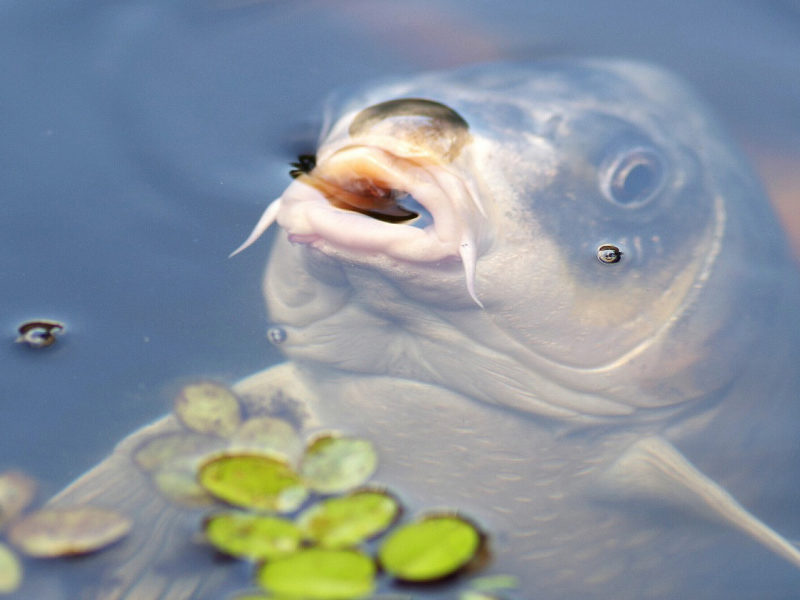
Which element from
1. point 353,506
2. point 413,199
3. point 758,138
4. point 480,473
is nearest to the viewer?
point 353,506

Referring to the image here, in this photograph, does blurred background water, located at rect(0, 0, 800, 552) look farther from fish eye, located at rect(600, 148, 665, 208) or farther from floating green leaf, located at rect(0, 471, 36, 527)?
fish eye, located at rect(600, 148, 665, 208)

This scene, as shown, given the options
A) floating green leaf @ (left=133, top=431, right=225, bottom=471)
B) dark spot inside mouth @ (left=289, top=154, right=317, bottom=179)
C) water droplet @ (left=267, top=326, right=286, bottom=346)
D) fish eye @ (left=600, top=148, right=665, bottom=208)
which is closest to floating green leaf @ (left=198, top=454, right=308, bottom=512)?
floating green leaf @ (left=133, top=431, right=225, bottom=471)

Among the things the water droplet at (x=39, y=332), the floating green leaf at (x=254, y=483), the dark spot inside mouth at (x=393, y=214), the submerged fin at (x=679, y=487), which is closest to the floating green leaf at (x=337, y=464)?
the floating green leaf at (x=254, y=483)

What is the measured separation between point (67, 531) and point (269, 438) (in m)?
0.47

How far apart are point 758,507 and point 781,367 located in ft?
1.46

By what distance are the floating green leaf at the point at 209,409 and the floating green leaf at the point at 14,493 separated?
38cm

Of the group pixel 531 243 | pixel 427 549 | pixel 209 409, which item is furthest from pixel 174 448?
pixel 531 243

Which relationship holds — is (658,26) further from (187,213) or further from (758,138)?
(187,213)

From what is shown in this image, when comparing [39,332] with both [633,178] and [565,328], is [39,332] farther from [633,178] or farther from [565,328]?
[633,178]

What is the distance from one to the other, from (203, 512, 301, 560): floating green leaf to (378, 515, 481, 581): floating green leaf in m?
0.19

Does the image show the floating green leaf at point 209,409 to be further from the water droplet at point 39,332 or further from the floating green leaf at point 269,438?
the water droplet at point 39,332

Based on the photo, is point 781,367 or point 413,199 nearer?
point 413,199

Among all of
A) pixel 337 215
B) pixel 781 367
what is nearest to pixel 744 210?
pixel 781 367

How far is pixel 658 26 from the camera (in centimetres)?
337
